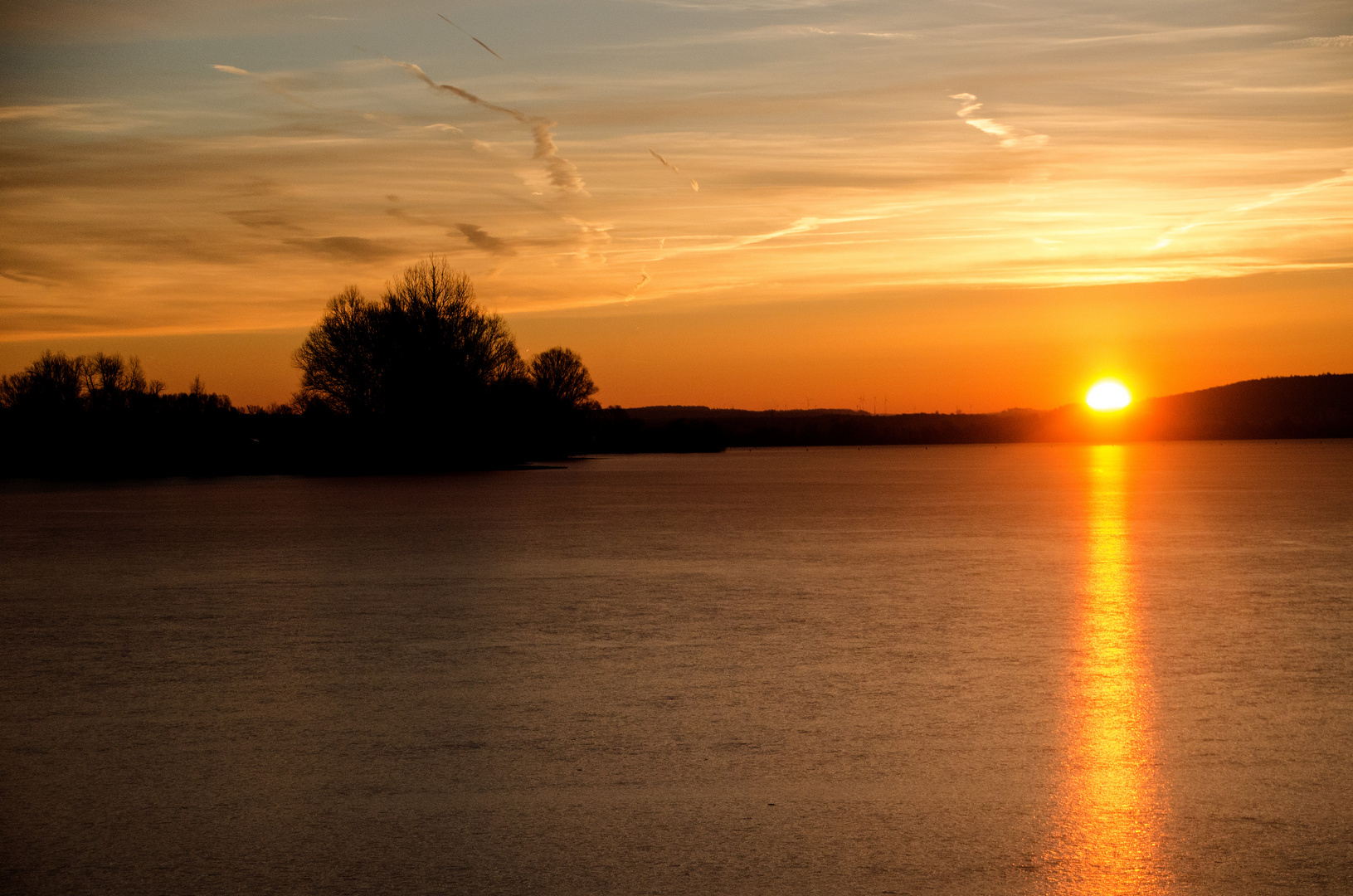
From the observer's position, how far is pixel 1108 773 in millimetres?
5852

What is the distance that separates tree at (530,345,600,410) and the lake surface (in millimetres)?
103590

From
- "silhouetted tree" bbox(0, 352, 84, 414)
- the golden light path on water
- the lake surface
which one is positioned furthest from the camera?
"silhouetted tree" bbox(0, 352, 84, 414)

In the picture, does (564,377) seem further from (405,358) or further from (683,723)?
(683,723)

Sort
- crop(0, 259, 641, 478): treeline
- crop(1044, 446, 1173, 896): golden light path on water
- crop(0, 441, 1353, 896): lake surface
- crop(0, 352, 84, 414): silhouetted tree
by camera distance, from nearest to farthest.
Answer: crop(1044, 446, 1173, 896): golden light path on water < crop(0, 441, 1353, 896): lake surface < crop(0, 259, 641, 478): treeline < crop(0, 352, 84, 414): silhouetted tree

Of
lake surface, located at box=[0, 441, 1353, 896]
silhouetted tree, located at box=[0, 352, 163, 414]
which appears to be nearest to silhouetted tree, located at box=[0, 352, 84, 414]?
silhouetted tree, located at box=[0, 352, 163, 414]

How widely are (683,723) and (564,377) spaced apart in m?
115

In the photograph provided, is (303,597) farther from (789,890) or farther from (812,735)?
(789,890)

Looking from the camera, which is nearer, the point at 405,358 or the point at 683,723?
the point at 683,723

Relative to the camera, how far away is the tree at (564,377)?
119625 millimetres

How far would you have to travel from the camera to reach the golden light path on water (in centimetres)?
461

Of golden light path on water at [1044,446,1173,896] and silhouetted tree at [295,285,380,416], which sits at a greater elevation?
silhouetted tree at [295,285,380,416]

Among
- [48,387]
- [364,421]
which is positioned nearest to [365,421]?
[364,421]

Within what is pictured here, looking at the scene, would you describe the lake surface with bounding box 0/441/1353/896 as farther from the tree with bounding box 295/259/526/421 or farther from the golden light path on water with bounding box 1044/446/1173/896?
the tree with bounding box 295/259/526/421

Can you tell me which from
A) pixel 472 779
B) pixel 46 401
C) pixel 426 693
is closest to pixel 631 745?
pixel 472 779
